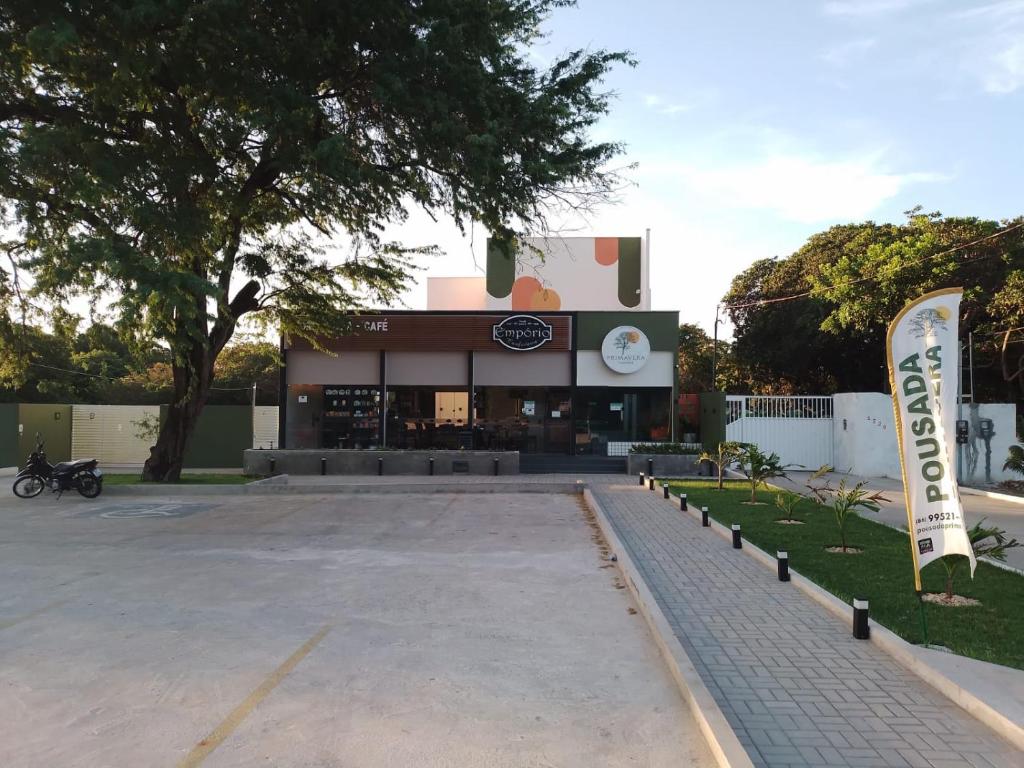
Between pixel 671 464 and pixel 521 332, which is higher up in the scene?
pixel 521 332

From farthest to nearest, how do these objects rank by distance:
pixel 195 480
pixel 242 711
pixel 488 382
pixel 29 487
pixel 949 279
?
pixel 488 382 < pixel 949 279 < pixel 195 480 < pixel 29 487 < pixel 242 711

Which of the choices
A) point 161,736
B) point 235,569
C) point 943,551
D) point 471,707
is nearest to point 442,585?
point 235,569

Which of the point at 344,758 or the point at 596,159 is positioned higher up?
the point at 596,159

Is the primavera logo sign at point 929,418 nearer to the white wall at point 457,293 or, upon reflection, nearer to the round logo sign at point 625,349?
the round logo sign at point 625,349

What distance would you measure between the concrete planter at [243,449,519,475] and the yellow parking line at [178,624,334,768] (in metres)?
15.4

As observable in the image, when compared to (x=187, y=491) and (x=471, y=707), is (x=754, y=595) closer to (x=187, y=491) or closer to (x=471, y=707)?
(x=471, y=707)

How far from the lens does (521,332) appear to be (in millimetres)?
23594

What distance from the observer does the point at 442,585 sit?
24.8 ft

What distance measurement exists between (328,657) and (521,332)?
18828 millimetres

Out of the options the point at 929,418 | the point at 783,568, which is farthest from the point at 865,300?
the point at 929,418

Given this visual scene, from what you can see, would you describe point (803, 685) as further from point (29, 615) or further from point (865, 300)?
point (865, 300)

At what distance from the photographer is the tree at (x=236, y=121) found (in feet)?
33.2

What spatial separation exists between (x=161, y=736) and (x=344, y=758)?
3.71ft

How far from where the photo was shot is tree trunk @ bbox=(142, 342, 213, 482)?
17.1 meters
